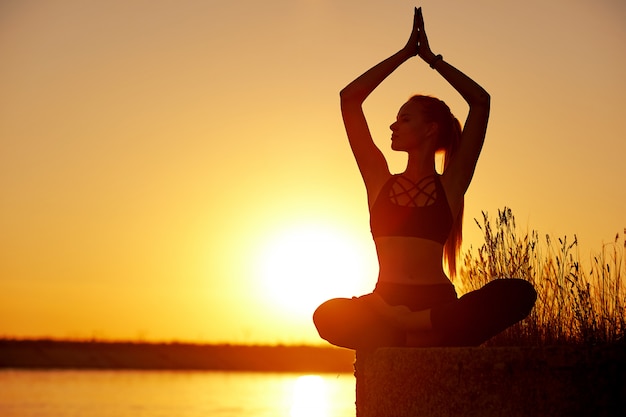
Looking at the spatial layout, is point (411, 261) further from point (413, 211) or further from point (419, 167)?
point (419, 167)

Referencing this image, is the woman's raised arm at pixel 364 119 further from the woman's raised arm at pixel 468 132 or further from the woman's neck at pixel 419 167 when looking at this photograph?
the woman's raised arm at pixel 468 132

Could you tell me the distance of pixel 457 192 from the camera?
15.6ft

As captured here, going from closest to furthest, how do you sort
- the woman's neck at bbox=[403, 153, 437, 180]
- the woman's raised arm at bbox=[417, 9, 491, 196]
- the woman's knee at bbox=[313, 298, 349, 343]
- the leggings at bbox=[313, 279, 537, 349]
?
the leggings at bbox=[313, 279, 537, 349] < the woman's knee at bbox=[313, 298, 349, 343] < the woman's raised arm at bbox=[417, 9, 491, 196] < the woman's neck at bbox=[403, 153, 437, 180]

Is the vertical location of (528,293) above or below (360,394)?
above

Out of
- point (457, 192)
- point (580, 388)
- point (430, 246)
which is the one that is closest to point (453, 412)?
point (580, 388)

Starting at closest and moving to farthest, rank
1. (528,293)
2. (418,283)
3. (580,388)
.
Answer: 1. (580,388)
2. (528,293)
3. (418,283)

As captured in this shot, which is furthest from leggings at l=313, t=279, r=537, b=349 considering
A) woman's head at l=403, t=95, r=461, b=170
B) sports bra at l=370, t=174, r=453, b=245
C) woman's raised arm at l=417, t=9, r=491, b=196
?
woman's head at l=403, t=95, r=461, b=170

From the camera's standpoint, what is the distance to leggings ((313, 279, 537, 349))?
432 cm

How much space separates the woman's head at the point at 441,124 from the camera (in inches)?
195

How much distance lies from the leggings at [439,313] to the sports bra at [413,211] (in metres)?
0.26

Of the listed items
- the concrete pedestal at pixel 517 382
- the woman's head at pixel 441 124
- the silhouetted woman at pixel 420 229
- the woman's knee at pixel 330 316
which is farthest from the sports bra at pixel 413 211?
the concrete pedestal at pixel 517 382

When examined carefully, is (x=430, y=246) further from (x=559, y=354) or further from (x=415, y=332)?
(x=559, y=354)

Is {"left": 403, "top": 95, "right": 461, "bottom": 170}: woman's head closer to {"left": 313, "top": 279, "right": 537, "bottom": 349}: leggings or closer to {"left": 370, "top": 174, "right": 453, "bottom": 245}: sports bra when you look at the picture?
{"left": 370, "top": 174, "right": 453, "bottom": 245}: sports bra

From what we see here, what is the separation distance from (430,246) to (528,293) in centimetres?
55
